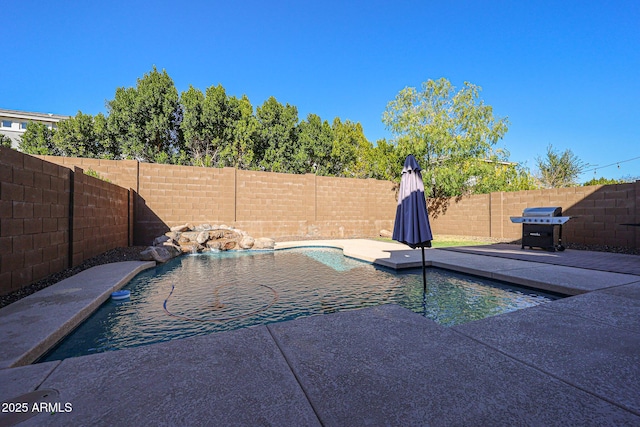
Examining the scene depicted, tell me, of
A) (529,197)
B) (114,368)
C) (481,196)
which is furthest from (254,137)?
(114,368)

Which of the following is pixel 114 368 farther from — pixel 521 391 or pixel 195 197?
pixel 195 197

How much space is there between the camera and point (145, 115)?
19.3 m

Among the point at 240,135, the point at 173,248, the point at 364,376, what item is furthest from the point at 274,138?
the point at 364,376

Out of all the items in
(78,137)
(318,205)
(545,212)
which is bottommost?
(545,212)

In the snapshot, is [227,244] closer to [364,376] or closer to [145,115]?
[364,376]

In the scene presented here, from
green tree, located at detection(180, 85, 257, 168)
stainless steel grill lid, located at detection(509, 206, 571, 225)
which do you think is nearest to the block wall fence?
stainless steel grill lid, located at detection(509, 206, 571, 225)

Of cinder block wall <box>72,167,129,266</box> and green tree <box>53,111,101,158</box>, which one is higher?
green tree <box>53,111,101,158</box>

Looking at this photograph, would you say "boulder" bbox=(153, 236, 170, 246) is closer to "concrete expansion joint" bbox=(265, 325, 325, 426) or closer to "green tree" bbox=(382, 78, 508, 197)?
"concrete expansion joint" bbox=(265, 325, 325, 426)

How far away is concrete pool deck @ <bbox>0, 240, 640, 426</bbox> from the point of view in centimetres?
144

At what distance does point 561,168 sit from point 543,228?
20403 mm

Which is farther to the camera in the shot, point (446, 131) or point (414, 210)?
point (446, 131)

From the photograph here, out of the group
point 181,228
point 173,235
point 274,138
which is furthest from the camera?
point 274,138

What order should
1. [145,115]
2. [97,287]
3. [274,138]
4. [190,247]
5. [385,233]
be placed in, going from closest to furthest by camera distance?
1. [97,287]
2. [190,247]
3. [385,233]
4. [145,115]
5. [274,138]

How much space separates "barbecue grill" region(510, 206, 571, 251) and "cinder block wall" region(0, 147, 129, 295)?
11332 mm
